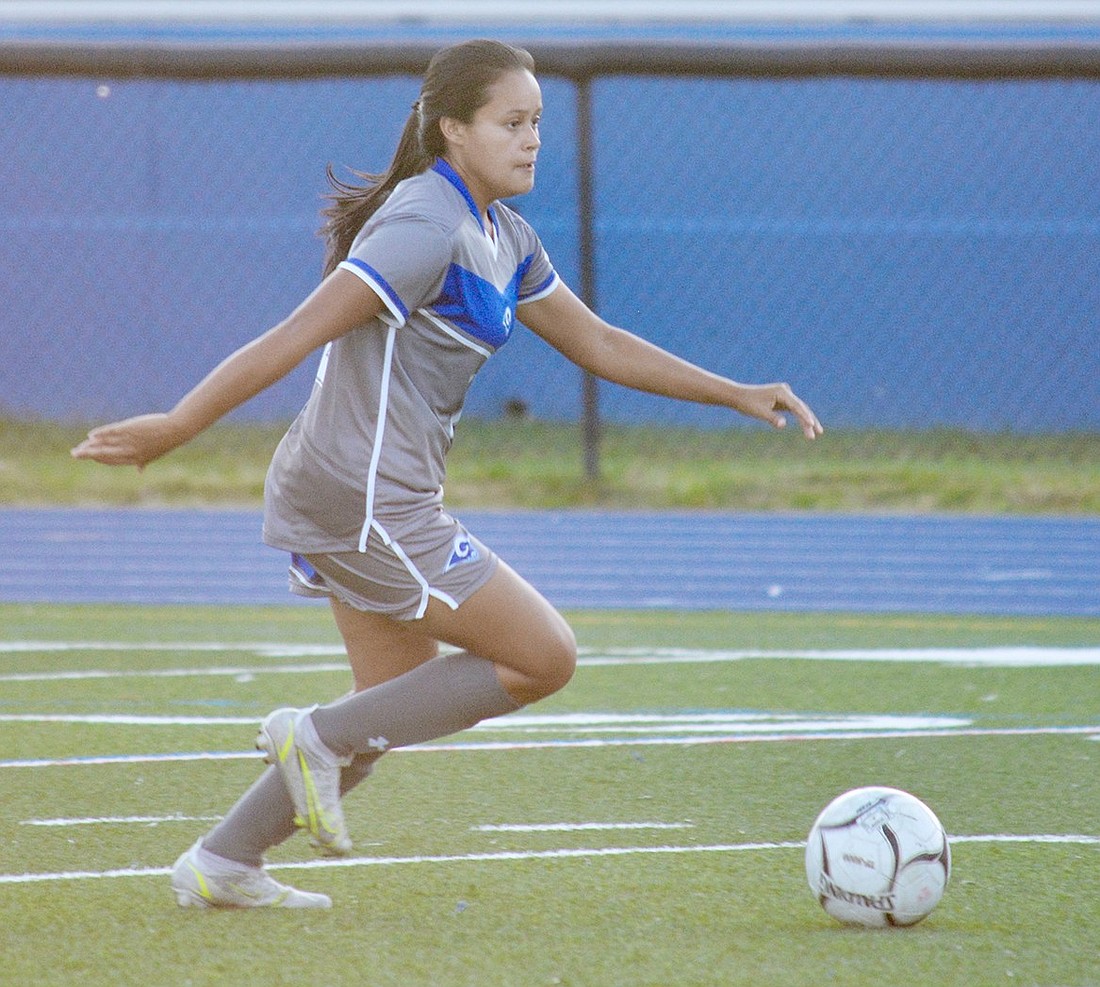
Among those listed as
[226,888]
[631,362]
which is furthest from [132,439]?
[631,362]

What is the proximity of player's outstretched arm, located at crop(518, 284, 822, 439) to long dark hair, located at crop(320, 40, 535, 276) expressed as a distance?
441 mm

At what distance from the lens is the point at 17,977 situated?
3.16m

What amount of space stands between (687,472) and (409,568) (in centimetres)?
831

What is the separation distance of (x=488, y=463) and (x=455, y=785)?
7126 millimetres

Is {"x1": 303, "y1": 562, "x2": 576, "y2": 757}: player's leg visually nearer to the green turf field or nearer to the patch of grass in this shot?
the green turf field

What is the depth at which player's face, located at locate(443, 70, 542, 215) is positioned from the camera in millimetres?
3492

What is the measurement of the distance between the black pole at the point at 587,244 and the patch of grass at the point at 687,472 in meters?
0.12

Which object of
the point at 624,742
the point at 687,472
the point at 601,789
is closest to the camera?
the point at 601,789

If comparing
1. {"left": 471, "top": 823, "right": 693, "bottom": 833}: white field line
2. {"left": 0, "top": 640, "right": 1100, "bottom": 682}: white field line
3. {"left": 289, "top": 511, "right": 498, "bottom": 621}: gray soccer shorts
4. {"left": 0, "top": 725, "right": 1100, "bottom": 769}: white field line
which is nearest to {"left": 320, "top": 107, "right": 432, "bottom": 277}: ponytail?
{"left": 289, "top": 511, "right": 498, "bottom": 621}: gray soccer shorts

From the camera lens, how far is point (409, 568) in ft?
11.2

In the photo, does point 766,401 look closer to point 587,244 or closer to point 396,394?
point 396,394

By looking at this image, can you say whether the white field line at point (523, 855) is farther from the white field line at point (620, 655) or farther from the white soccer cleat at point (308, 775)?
the white field line at point (620, 655)

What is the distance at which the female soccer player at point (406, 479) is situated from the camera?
339 centimetres

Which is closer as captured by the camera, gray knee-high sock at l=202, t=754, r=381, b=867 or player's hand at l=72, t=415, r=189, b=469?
player's hand at l=72, t=415, r=189, b=469
